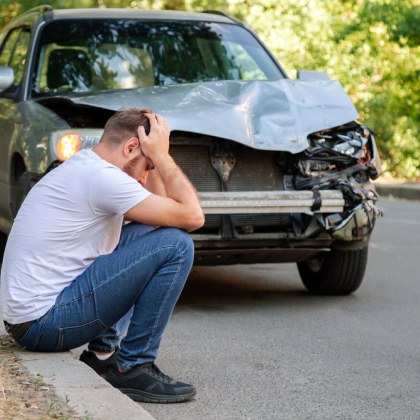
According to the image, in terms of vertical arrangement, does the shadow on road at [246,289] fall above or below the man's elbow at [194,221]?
below

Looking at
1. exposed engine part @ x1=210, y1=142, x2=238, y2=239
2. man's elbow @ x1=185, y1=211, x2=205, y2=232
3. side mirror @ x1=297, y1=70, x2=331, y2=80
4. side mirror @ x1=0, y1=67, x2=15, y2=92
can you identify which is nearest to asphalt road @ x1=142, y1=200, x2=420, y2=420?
exposed engine part @ x1=210, y1=142, x2=238, y2=239

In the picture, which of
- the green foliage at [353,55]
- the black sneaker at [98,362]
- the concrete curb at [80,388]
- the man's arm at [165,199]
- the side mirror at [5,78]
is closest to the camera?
the concrete curb at [80,388]

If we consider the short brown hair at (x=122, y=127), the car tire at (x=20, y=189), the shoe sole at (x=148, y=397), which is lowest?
the car tire at (x=20, y=189)

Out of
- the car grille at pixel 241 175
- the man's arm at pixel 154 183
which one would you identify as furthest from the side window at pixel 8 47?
the man's arm at pixel 154 183

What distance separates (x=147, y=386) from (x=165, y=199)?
30.8 inches

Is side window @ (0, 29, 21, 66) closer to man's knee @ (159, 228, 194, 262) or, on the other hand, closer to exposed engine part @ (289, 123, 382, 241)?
exposed engine part @ (289, 123, 382, 241)

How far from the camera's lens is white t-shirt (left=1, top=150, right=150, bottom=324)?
457 centimetres

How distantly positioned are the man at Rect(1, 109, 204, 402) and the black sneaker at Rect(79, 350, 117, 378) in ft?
0.69

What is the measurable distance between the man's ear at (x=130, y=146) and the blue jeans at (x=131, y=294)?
0.34m

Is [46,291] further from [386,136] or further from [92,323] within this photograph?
[386,136]

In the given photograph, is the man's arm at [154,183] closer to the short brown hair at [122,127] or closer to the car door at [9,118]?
the short brown hair at [122,127]

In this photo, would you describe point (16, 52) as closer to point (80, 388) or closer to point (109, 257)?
point (109, 257)

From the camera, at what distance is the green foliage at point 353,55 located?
1984 centimetres

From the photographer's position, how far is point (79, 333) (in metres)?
4.66
